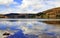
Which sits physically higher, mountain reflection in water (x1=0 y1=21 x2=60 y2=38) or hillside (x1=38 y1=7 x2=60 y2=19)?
hillside (x1=38 y1=7 x2=60 y2=19)

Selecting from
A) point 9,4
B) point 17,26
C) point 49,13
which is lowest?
point 17,26

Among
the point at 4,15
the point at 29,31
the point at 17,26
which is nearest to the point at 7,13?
the point at 4,15

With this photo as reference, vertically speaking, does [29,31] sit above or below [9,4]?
below

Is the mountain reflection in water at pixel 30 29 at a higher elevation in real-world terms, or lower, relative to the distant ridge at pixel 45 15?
lower

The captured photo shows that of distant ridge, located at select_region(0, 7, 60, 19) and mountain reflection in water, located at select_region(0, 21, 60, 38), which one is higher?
distant ridge, located at select_region(0, 7, 60, 19)

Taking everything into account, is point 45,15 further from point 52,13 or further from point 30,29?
point 30,29

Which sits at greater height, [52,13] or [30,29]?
[52,13]

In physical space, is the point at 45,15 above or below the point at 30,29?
above

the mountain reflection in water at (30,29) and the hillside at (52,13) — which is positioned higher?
the hillside at (52,13)

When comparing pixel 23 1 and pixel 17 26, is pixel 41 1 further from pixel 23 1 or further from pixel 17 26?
pixel 17 26

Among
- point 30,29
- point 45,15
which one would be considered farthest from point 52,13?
point 30,29
